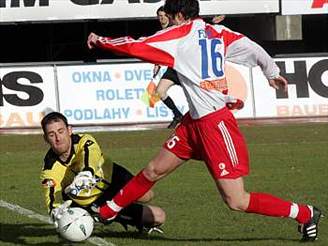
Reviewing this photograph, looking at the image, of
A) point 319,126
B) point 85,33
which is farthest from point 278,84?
point 85,33

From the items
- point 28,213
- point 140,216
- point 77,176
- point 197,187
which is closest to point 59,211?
point 77,176

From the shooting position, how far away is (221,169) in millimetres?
8305

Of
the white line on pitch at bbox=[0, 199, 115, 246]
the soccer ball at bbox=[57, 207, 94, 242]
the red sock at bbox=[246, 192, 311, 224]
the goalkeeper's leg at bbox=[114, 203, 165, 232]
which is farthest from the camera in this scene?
the goalkeeper's leg at bbox=[114, 203, 165, 232]

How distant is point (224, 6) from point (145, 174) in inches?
568

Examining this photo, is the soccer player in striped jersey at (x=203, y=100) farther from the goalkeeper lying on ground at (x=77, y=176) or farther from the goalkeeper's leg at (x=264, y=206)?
the goalkeeper lying on ground at (x=77, y=176)

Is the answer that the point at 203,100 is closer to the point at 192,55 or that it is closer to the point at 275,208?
the point at 192,55

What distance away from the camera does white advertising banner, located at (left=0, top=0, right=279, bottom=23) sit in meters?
22.5

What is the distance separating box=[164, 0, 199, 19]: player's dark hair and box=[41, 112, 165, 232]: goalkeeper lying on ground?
1.29m

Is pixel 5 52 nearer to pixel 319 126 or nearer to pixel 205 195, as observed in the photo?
pixel 319 126

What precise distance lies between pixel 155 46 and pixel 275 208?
1666mm

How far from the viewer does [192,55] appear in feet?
27.4

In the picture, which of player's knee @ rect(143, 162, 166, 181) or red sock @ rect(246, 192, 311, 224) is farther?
player's knee @ rect(143, 162, 166, 181)

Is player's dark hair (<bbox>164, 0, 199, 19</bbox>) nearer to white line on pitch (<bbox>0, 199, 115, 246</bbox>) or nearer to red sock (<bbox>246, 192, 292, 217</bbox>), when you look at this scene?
red sock (<bbox>246, 192, 292, 217</bbox>)

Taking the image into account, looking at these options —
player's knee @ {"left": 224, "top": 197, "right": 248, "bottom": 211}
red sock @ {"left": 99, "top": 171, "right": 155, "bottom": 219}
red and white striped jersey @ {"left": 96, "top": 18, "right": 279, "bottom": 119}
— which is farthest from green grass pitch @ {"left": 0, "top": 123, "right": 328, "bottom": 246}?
red and white striped jersey @ {"left": 96, "top": 18, "right": 279, "bottom": 119}
